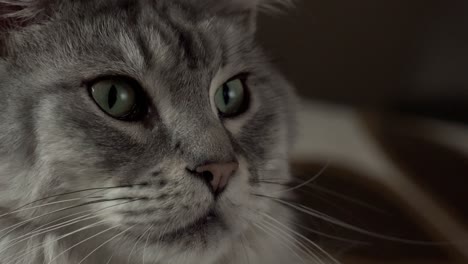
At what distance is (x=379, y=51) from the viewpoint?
1.56 metres

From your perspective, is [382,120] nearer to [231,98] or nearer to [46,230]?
[231,98]

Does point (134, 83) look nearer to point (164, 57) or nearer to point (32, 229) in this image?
point (164, 57)

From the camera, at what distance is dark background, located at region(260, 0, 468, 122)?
1460 millimetres

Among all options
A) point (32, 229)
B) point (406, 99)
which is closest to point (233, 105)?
point (32, 229)

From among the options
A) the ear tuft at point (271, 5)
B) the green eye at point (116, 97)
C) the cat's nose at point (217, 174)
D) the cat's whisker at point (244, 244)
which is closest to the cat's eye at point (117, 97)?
the green eye at point (116, 97)

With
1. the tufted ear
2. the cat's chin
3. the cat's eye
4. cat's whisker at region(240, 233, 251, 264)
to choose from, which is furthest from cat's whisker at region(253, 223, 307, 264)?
the tufted ear

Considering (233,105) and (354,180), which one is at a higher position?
(233,105)

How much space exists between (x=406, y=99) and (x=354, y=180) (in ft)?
0.88

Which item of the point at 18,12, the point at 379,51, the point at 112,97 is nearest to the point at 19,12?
the point at 18,12

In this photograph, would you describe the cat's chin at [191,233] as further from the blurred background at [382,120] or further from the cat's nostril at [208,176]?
the blurred background at [382,120]

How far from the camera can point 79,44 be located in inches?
36.2

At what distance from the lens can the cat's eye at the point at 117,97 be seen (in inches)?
35.5

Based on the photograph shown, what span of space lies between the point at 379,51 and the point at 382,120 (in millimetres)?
212

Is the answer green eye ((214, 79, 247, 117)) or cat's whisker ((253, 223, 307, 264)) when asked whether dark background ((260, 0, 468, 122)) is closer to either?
green eye ((214, 79, 247, 117))
